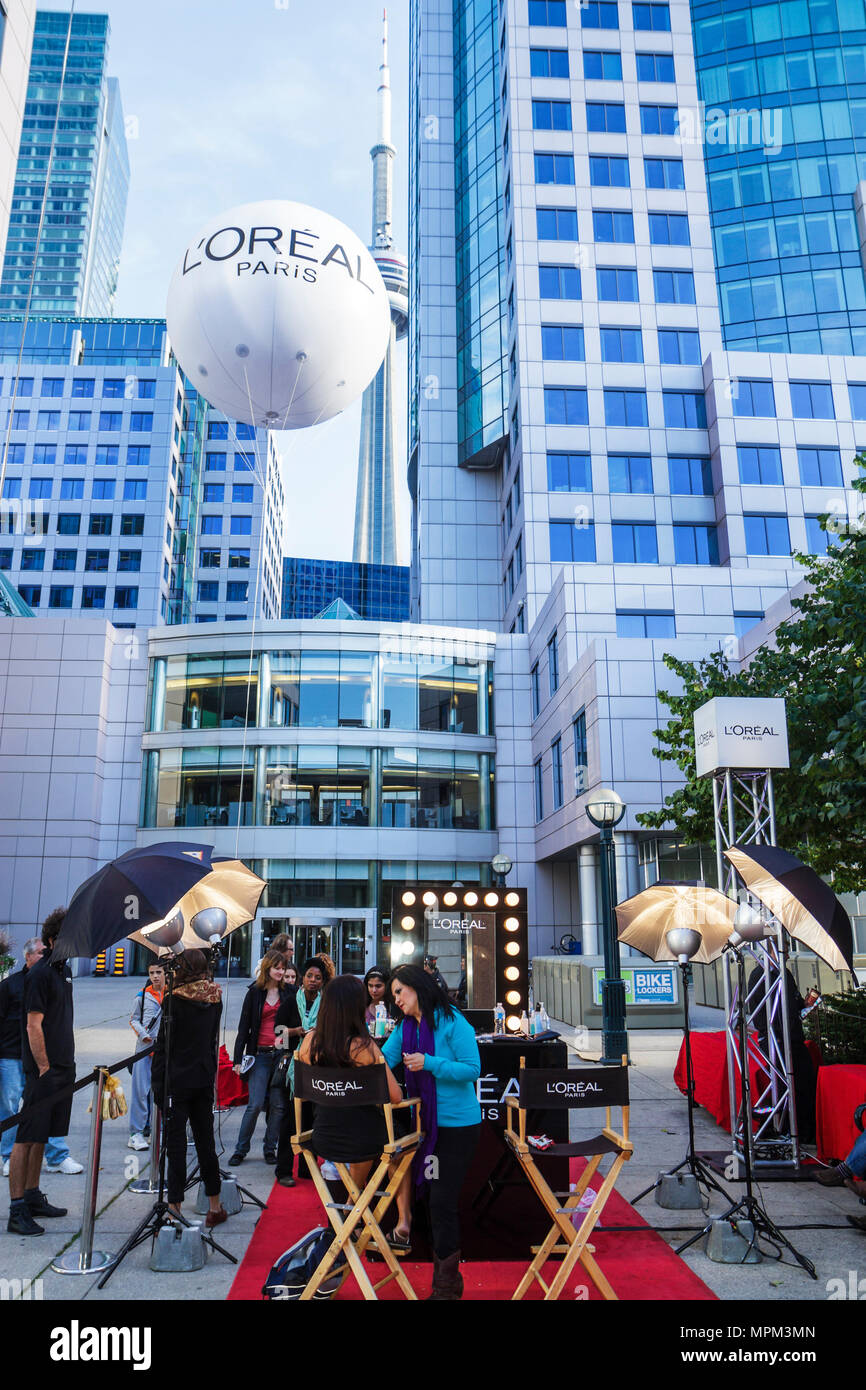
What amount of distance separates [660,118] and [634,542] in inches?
914

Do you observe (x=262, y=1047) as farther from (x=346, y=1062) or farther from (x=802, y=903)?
(x=802, y=903)

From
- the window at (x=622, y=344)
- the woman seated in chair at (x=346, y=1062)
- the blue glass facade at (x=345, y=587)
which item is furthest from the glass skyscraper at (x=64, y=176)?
the woman seated in chair at (x=346, y=1062)

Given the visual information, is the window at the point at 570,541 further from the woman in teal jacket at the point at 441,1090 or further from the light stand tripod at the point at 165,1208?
the woman in teal jacket at the point at 441,1090

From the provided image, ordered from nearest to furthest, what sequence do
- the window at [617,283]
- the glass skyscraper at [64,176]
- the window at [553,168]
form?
the window at [617,283]
the window at [553,168]
the glass skyscraper at [64,176]

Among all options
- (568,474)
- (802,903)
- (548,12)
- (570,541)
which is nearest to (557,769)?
(570,541)

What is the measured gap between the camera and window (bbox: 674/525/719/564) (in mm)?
42188

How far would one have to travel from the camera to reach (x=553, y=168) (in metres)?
47.1

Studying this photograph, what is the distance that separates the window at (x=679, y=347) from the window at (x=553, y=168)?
956 centimetres

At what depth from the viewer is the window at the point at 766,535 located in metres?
40.9

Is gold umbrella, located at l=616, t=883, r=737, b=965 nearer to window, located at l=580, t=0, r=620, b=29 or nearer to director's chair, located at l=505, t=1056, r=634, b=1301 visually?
director's chair, located at l=505, t=1056, r=634, b=1301

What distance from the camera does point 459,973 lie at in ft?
42.0

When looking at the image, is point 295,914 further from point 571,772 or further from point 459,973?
point 459,973

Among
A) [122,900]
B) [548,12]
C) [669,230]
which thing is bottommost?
[122,900]

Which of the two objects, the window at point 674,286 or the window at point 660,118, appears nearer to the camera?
Result: the window at point 674,286
